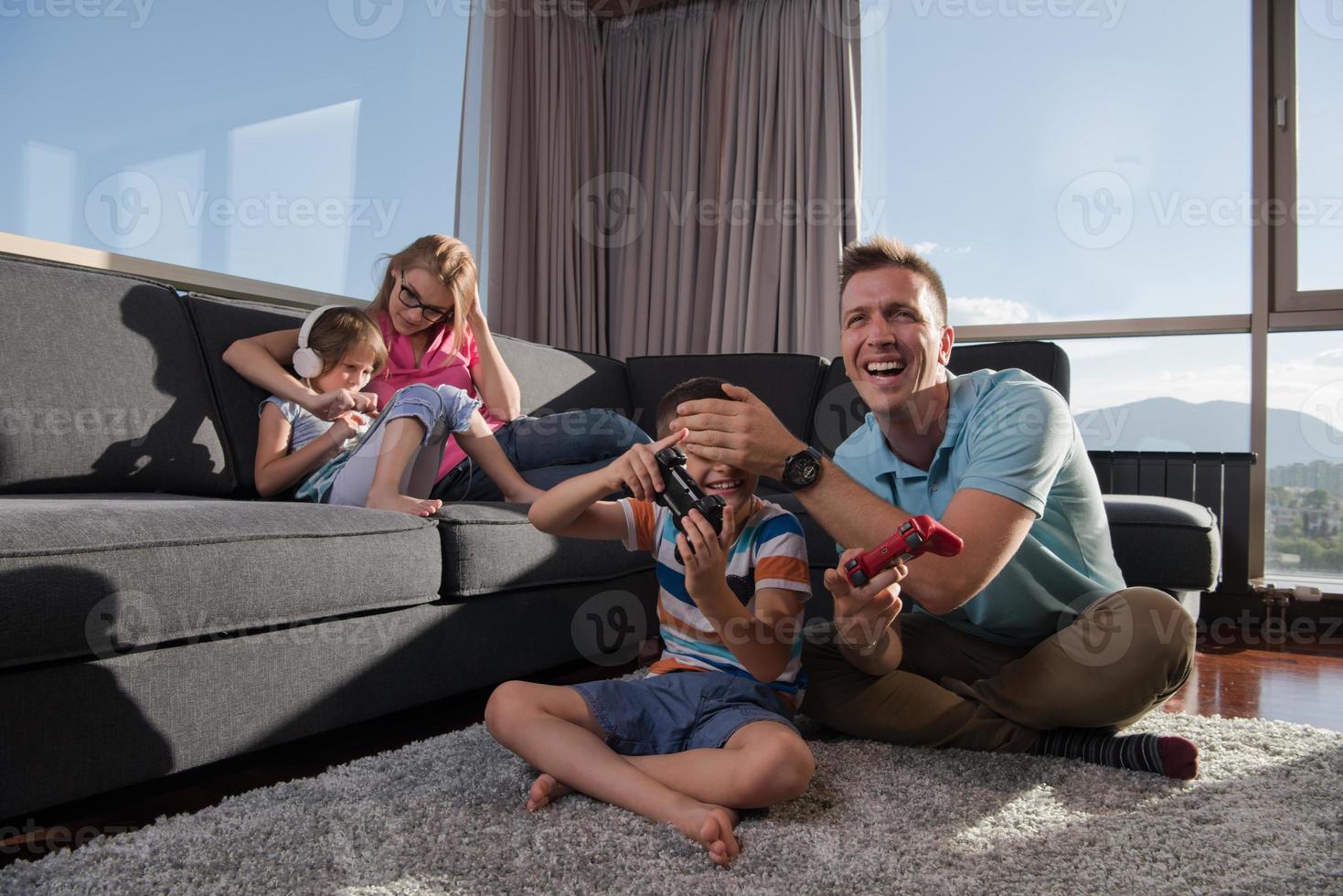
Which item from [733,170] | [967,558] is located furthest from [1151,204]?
[967,558]

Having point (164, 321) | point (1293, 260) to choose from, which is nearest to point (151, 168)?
point (164, 321)

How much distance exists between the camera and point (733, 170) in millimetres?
3871

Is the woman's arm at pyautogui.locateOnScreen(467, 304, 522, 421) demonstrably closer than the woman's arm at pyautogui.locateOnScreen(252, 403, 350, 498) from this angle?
No

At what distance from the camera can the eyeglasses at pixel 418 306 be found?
2.07m

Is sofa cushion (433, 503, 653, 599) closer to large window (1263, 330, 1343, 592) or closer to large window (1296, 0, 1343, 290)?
large window (1263, 330, 1343, 592)

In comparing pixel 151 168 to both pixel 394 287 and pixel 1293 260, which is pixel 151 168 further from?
pixel 1293 260

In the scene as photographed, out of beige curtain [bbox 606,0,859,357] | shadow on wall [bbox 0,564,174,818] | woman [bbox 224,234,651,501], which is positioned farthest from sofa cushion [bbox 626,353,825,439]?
shadow on wall [bbox 0,564,174,818]

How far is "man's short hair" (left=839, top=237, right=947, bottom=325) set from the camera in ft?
4.42

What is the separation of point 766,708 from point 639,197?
3216mm

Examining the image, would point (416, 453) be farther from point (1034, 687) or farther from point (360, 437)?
point (1034, 687)

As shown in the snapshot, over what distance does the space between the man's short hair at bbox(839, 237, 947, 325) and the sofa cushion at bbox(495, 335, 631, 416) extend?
123 cm

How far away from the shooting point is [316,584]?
4.28 ft

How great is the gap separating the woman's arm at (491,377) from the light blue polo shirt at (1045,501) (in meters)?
1.04

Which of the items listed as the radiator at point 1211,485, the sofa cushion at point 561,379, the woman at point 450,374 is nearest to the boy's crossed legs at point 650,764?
the woman at point 450,374
